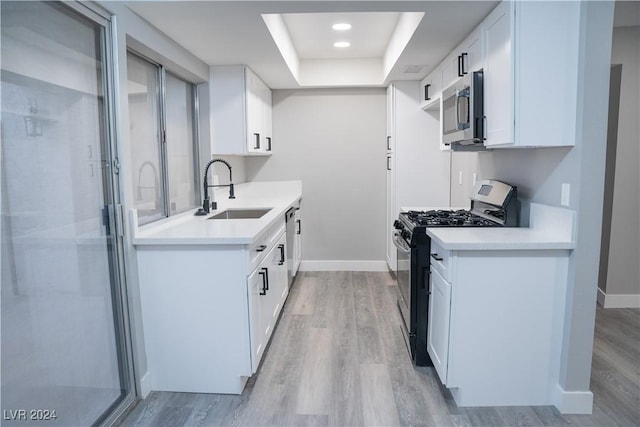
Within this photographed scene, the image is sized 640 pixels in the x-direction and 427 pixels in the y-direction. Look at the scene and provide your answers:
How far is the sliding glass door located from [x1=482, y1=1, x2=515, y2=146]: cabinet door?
1985 millimetres

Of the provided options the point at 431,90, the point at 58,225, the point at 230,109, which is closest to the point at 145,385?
the point at 58,225

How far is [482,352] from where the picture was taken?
2.21m

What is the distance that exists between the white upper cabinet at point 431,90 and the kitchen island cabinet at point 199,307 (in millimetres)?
2143

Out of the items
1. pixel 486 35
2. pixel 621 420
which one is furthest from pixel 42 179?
pixel 621 420

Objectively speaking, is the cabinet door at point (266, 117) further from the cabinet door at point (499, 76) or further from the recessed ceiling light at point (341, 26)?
the cabinet door at point (499, 76)

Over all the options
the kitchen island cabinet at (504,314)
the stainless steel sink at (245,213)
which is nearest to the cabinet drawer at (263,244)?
the stainless steel sink at (245,213)

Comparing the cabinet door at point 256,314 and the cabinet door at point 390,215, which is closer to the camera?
the cabinet door at point 256,314

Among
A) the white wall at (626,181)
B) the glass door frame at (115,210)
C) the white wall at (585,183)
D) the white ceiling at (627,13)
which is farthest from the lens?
the white wall at (626,181)

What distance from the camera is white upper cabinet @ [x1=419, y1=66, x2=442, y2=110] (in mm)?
3613

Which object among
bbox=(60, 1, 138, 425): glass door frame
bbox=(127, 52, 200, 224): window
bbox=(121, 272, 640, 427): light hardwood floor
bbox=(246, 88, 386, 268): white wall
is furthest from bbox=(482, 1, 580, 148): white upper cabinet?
bbox=(246, 88, 386, 268): white wall

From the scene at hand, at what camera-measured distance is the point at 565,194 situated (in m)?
2.14

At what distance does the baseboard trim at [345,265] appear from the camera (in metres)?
5.11

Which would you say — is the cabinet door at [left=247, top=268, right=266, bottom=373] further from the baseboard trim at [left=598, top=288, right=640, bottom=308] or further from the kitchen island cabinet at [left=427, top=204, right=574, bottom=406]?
the baseboard trim at [left=598, top=288, right=640, bottom=308]

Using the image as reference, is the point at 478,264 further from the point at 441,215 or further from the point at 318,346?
the point at 318,346
